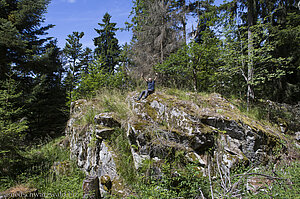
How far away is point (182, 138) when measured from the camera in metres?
3.94

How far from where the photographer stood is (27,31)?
10.4 metres

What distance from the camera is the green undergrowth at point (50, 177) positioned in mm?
4160

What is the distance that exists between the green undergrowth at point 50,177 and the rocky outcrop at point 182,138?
25.3 inches

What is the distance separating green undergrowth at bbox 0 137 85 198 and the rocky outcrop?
64 cm

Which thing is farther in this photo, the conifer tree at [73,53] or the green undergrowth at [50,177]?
the conifer tree at [73,53]

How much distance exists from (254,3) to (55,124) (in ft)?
47.8

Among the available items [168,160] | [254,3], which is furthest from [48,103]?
[254,3]

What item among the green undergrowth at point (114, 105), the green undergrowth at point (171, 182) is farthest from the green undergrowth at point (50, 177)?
the green undergrowth at point (114, 105)

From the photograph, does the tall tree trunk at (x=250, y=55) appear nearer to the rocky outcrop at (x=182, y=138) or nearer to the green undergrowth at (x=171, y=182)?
the rocky outcrop at (x=182, y=138)

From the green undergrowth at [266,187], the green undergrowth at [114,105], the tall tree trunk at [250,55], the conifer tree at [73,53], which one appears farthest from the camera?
the conifer tree at [73,53]

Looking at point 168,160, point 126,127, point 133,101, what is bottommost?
point 168,160

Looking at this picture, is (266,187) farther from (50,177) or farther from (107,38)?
(107,38)

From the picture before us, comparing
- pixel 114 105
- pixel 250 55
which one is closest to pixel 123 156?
pixel 114 105

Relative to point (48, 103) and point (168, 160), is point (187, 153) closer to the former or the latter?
point (168, 160)
